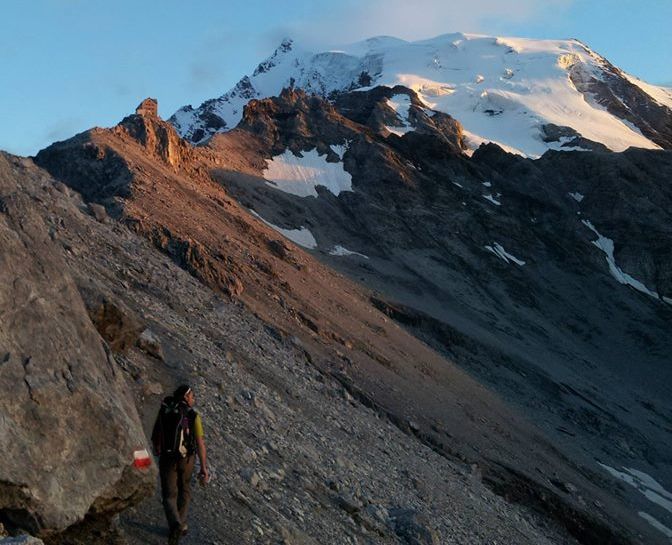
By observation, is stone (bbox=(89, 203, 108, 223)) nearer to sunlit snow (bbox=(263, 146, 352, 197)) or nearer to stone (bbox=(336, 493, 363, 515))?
stone (bbox=(336, 493, 363, 515))

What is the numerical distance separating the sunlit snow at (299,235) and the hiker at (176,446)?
58.0 meters

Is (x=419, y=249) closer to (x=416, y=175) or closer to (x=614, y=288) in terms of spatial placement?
(x=416, y=175)

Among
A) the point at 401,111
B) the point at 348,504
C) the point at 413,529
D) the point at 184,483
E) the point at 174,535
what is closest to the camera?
the point at 174,535

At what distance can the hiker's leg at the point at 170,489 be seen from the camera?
33.6 feet

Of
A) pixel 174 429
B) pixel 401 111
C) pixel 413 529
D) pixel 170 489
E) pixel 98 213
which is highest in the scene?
pixel 401 111

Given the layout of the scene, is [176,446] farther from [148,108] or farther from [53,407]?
[148,108]

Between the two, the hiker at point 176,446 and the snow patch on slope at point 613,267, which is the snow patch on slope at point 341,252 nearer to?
the snow patch on slope at point 613,267

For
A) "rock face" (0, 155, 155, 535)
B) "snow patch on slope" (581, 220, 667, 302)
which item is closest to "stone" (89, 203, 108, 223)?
"rock face" (0, 155, 155, 535)

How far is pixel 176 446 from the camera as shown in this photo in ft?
33.8

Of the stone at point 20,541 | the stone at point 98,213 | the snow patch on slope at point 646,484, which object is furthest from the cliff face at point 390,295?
the stone at point 20,541

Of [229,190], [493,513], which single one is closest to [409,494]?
[493,513]

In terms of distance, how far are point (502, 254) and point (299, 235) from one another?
30089mm

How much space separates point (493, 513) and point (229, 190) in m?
48.9

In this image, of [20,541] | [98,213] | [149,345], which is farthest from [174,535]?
[98,213]
